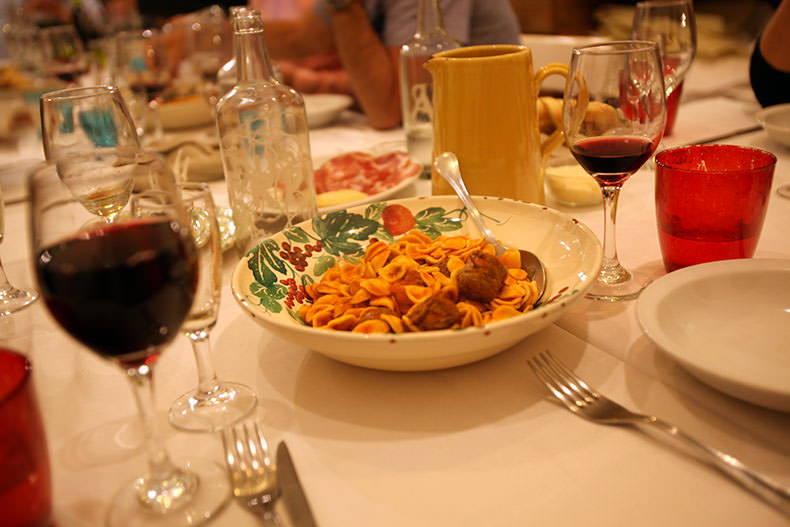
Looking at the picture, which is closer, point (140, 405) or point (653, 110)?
point (140, 405)

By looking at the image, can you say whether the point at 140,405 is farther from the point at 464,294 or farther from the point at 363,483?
the point at 464,294

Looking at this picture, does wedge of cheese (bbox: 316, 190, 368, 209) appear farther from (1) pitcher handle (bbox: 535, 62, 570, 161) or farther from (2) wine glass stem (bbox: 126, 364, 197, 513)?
(2) wine glass stem (bbox: 126, 364, 197, 513)

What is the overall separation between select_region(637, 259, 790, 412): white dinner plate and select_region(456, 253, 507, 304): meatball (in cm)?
15

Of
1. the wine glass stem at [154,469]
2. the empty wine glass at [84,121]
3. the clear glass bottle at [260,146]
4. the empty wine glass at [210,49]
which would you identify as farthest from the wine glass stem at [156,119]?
the wine glass stem at [154,469]

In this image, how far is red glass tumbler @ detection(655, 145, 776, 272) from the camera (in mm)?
734

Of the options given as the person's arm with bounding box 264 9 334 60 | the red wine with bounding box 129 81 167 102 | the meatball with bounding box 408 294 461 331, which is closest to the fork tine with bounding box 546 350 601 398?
the meatball with bounding box 408 294 461 331

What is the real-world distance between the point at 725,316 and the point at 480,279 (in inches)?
10.3

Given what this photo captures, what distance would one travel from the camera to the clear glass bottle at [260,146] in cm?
91

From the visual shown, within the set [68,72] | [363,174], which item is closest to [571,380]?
[363,174]

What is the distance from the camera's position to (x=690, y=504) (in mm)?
452

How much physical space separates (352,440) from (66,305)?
0.26 meters

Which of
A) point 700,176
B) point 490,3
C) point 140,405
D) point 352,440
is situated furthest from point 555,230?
point 490,3

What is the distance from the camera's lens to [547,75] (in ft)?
3.00

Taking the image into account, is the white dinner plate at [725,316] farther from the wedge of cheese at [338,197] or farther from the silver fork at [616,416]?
the wedge of cheese at [338,197]
